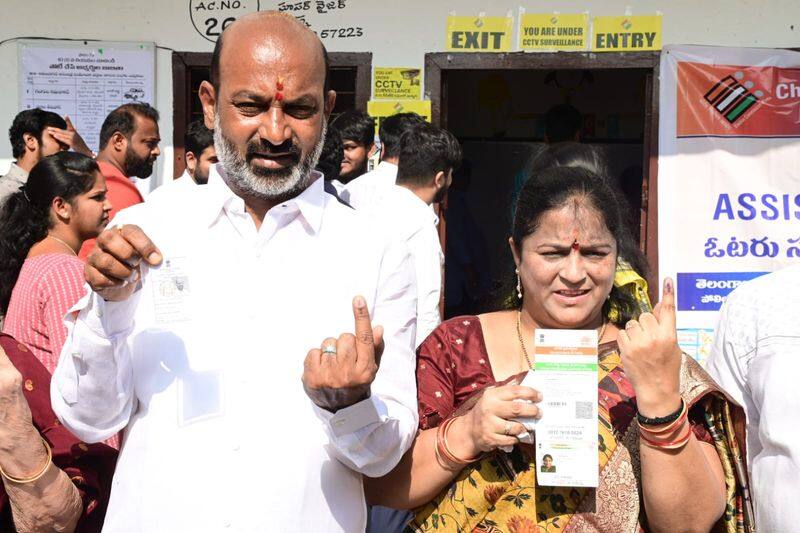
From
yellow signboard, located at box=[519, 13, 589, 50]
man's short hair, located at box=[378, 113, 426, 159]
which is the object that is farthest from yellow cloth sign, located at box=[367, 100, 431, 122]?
yellow signboard, located at box=[519, 13, 589, 50]

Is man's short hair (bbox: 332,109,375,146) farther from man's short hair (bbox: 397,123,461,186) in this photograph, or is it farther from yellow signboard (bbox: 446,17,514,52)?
yellow signboard (bbox: 446,17,514,52)

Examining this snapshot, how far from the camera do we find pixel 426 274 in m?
4.42

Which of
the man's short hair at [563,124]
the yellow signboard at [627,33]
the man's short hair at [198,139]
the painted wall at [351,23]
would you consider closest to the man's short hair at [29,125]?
the man's short hair at [198,139]

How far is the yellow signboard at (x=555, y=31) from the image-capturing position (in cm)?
565

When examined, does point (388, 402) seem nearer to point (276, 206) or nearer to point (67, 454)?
point (276, 206)

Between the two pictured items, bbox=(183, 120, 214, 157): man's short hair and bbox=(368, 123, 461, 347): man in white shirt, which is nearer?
bbox=(368, 123, 461, 347): man in white shirt

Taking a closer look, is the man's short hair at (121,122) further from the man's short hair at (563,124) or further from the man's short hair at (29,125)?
the man's short hair at (563,124)

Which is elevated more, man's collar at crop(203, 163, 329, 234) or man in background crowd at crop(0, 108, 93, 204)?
man in background crowd at crop(0, 108, 93, 204)

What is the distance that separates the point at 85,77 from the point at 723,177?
413cm

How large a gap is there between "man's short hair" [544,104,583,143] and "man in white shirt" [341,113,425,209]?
132 inches

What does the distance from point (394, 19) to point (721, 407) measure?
414 cm

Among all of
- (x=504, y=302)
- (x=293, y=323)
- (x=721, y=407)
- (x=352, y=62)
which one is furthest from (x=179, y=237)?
(x=352, y=62)

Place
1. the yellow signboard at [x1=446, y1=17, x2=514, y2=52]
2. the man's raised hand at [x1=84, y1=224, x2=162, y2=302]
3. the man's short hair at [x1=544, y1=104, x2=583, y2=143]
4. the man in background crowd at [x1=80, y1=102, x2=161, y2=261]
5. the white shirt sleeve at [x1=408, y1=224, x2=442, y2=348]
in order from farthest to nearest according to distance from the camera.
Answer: the man's short hair at [x1=544, y1=104, x2=583, y2=143] < the yellow signboard at [x1=446, y1=17, x2=514, y2=52] < the man in background crowd at [x1=80, y1=102, x2=161, y2=261] < the white shirt sleeve at [x1=408, y1=224, x2=442, y2=348] < the man's raised hand at [x1=84, y1=224, x2=162, y2=302]

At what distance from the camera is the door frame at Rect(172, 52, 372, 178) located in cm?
574
